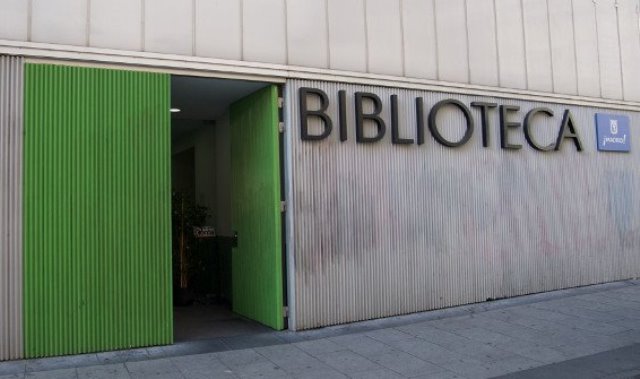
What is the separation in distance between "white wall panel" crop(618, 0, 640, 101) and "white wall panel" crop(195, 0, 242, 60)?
→ 831cm

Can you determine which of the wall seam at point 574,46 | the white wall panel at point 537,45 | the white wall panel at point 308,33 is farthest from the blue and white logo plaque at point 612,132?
the white wall panel at point 308,33

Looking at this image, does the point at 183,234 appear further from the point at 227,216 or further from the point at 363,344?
the point at 363,344

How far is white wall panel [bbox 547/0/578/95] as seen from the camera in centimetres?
1091

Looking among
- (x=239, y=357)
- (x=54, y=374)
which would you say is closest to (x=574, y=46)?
(x=239, y=357)

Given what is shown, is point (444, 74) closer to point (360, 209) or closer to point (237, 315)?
point (360, 209)

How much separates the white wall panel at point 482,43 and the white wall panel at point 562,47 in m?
1.51

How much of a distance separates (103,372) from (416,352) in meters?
3.65

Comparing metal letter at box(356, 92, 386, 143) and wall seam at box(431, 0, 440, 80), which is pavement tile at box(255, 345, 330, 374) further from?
wall seam at box(431, 0, 440, 80)

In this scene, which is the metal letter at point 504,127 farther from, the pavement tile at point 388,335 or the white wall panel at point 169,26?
the white wall panel at point 169,26

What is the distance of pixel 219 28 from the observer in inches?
309

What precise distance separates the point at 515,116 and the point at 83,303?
7.76 m

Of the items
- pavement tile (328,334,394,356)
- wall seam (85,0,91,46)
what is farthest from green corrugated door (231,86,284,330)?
wall seam (85,0,91,46)

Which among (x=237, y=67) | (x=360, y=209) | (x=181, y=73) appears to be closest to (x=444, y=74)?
(x=360, y=209)

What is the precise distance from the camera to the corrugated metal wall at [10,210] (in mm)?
6594
